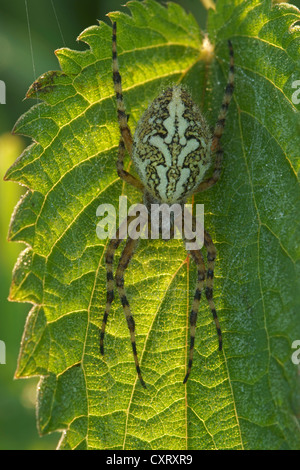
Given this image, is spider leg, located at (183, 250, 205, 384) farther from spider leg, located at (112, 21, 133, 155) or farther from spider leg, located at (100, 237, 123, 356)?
spider leg, located at (112, 21, 133, 155)

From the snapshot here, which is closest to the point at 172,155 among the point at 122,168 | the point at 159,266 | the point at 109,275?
the point at 122,168

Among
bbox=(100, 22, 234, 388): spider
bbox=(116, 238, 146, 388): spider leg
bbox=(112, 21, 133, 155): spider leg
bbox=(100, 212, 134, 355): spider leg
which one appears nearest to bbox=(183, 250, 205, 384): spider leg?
bbox=(100, 22, 234, 388): spider

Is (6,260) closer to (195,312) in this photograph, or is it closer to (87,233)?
(87,233)

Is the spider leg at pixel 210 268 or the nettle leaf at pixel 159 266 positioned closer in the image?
the nettle leaf at pixel 159 266

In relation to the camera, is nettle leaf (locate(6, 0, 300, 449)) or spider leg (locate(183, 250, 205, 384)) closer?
nettle leaf (locate(6, 0, 300, 449))

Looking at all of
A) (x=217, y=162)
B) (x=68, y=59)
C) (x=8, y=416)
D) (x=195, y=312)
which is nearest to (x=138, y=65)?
(x=68, y=59)

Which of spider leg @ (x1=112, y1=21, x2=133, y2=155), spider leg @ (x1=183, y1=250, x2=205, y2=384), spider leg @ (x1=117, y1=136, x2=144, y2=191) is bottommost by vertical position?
spider leg @ (x1=183, y1=250, x2=205, y2=384)

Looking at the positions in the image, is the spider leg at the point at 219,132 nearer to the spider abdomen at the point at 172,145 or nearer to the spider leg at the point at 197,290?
the spider abdomen at the point at 172,145

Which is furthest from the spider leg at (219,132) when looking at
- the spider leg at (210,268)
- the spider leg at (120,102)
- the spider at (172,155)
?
the spider leg at (120,102)

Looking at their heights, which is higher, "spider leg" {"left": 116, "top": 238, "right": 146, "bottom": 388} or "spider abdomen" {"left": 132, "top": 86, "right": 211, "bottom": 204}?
"spider abdomen" {"left": 132, "top": 86, "right": 211, "bottom": 204}
